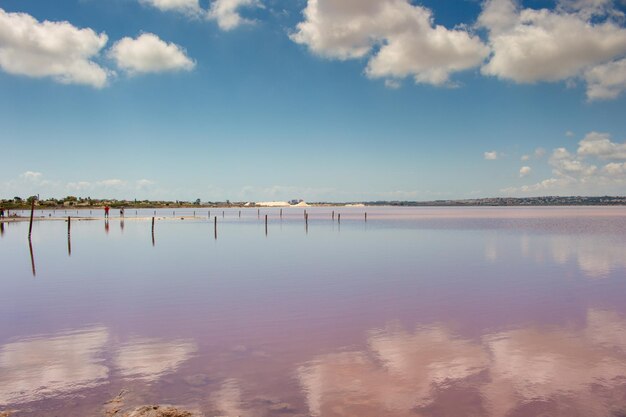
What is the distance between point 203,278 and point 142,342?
42.8 feet

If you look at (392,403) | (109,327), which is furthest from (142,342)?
(392,403)

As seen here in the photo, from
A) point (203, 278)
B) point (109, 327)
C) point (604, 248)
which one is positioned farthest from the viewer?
point (604, 248)

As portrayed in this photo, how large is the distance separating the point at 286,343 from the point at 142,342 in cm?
449

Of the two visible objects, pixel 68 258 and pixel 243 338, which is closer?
pixel 243 338

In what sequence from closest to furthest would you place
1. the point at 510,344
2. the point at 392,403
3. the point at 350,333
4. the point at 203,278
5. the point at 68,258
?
the point at 392,403 → the point at 510,344 → the point at 350,333 → the point at 203,278 → the point at 68,258

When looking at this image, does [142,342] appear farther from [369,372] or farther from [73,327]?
[369,372]

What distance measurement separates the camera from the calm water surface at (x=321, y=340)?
9.84 meters

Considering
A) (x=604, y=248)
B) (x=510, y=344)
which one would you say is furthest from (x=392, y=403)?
(x=604, y=248)

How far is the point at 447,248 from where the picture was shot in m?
42.7

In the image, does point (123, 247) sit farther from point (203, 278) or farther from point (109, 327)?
point (109, 327)

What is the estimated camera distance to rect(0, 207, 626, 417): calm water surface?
9.84 metres

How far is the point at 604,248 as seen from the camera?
41.5 m

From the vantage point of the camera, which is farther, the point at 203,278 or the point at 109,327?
the point at 203,278

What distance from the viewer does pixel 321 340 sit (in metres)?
14.2
